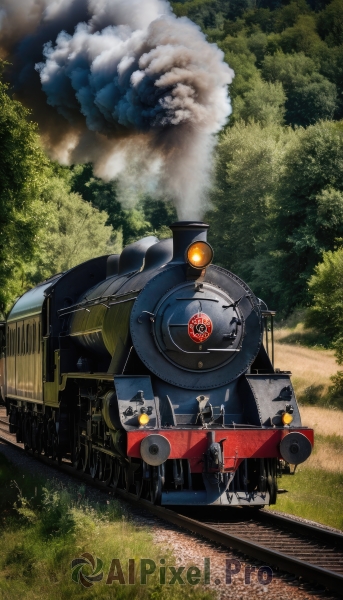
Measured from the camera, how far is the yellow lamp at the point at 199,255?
36.7ft

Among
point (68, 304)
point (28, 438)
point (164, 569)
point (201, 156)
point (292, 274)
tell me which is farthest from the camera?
point (292, 274)

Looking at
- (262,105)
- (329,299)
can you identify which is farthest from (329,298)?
(262,105)

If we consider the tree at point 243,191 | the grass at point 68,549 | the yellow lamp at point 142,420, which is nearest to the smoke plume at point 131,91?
the yellow lamp at point 142,420

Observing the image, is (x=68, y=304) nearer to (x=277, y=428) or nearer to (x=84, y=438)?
(x=84, y=438)

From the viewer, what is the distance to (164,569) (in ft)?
25.3

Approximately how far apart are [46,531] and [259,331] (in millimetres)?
3677

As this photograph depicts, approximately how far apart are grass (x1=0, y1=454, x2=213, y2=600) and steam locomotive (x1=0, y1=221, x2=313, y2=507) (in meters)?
0.90

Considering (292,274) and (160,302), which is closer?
(160,302)

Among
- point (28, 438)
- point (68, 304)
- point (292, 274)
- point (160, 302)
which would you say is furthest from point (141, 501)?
point (292, 274)

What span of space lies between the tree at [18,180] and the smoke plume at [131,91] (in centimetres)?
255

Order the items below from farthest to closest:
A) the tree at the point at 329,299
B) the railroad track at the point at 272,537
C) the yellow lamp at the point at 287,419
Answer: the tree at the point at 329,299
the yellow lamp at the point at 287,419
the railroad track at the point at 272,537

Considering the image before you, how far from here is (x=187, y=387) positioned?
11219 mm

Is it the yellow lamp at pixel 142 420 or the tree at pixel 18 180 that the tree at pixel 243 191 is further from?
the yellow lamp at pixel 142 420

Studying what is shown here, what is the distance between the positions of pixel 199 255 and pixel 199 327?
905 millimetres
